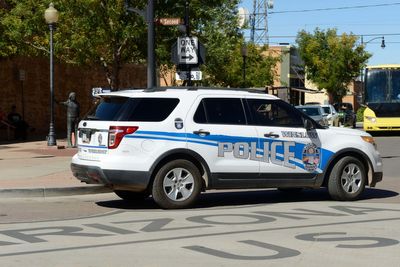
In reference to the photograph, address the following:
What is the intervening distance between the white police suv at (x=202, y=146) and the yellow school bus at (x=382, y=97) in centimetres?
2221

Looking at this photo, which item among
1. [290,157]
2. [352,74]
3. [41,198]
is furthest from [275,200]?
[352,74]

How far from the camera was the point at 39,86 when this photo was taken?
105 feet

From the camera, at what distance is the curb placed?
12250mm

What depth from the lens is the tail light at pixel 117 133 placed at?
10.3m

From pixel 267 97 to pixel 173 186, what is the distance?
2.15m

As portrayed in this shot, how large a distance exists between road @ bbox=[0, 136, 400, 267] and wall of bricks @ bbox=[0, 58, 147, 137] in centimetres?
1851

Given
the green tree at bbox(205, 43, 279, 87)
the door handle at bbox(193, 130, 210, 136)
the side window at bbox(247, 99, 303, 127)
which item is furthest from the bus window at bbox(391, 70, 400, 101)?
the door handle at bbox(193, 130, 210, 136)

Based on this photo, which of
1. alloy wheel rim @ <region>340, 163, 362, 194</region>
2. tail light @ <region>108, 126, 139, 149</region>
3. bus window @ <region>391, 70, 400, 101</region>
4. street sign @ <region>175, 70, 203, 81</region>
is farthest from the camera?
bus window @ <region>391, 70, 400, 101</region>

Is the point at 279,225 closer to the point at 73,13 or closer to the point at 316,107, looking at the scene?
the point at 73,13

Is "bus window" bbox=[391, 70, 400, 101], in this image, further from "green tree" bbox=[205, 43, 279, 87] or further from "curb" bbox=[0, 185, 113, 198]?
"curb" bbox=[0, 185, 113, 198]

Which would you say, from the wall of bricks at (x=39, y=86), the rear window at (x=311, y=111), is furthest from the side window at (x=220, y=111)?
the rear window at (x=311, y=111)

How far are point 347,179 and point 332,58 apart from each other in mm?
49872

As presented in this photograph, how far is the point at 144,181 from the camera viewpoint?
1041 centimetres

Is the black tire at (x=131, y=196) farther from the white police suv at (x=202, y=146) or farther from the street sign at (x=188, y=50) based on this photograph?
the street sign at (x=188, y=50)
